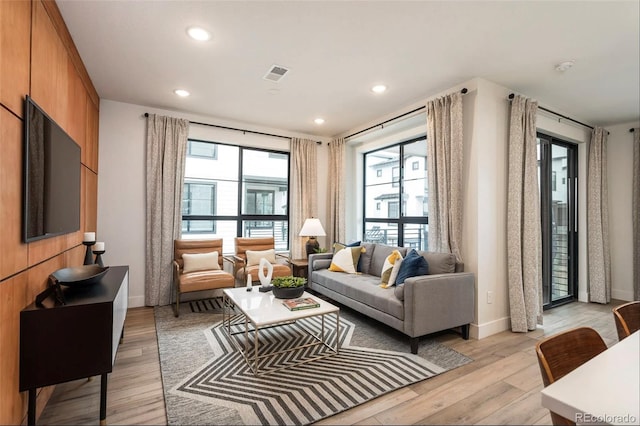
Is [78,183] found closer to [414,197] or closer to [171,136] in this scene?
[171,136]

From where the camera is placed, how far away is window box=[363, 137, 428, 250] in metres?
4.41

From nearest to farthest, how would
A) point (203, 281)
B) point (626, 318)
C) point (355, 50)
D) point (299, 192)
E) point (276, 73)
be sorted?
1. point (626, 318)
2. point (355, 50)
3. point (276, 73)
4. point (203, 281)
5. point (299, 192)

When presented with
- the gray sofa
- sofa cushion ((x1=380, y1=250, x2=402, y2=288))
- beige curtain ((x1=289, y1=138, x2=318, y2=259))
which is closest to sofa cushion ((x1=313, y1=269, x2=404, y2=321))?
the gray sofa

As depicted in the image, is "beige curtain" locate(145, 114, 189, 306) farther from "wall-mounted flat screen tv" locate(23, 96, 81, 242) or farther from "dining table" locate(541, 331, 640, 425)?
"dining table" locate(541, 331, 640, 425)

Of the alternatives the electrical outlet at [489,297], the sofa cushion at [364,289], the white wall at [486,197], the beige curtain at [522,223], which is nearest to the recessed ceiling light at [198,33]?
the white wall at [486,197]

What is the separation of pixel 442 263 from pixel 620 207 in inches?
142

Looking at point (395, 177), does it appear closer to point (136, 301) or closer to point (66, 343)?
point (136, 301)

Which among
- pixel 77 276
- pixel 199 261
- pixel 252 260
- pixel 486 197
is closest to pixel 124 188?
pixel 199 261

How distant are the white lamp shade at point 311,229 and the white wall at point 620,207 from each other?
4.47 metres

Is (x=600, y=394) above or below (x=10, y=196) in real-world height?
below

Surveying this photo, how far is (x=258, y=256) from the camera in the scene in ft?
14.9

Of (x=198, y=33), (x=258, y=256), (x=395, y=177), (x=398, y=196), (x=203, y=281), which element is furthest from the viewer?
(x=395, y=177)

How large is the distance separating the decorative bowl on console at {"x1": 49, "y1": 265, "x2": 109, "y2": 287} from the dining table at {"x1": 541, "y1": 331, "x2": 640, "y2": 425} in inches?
96.4

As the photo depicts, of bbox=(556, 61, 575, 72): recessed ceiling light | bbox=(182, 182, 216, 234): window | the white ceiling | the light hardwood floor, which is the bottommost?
the light hardwood floor
